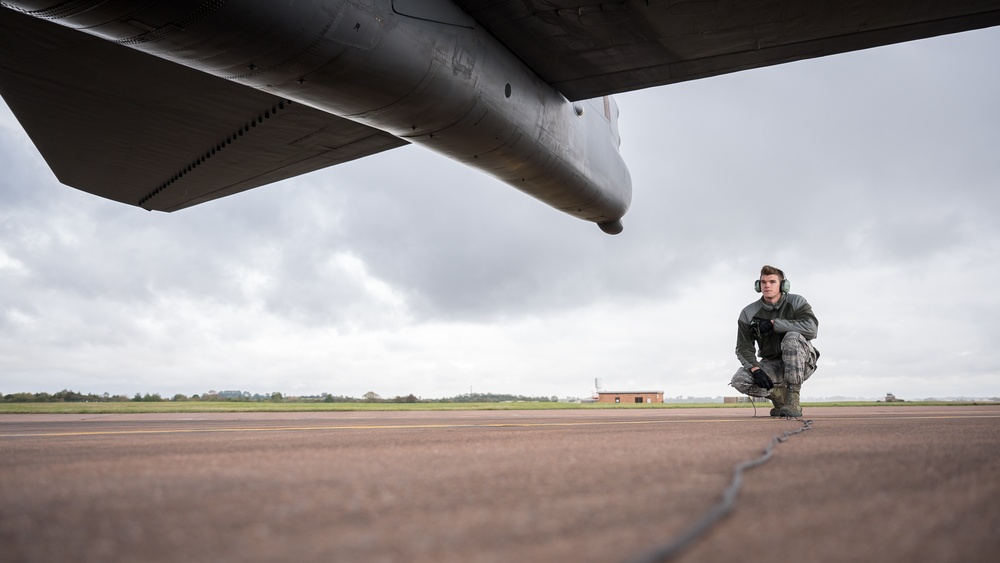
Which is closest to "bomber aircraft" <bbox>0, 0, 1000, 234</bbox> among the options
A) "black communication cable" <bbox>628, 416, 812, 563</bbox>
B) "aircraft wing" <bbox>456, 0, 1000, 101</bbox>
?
"aircraft wing" <bbox>456, 0, 1000, 101</bbox>

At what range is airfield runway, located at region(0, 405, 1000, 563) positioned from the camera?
127 cm

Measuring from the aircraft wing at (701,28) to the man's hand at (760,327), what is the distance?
2.75 metres

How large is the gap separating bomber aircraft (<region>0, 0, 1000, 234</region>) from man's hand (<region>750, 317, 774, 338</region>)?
2.76 m

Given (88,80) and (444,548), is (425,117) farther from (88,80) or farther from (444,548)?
(444,548)

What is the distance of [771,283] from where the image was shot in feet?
21.2

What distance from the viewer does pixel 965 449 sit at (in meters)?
3.12

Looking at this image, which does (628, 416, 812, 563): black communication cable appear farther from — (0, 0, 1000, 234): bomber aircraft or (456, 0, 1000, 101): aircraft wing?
(456, 0, 1000, 101): aircraft wing

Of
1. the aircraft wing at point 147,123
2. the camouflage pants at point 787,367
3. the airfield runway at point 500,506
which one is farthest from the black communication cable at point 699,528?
the aircraft wing at point 147,123

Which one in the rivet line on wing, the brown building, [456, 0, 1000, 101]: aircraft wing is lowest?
the brown building

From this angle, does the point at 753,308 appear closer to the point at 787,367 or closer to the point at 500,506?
the point at 787,367

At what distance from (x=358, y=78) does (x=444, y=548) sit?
4.81 metres

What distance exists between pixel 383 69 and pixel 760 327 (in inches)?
174

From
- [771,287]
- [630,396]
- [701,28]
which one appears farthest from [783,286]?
[630,396]

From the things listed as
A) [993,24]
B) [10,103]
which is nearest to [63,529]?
[993,24]
